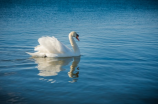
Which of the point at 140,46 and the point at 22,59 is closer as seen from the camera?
the point at 22,59

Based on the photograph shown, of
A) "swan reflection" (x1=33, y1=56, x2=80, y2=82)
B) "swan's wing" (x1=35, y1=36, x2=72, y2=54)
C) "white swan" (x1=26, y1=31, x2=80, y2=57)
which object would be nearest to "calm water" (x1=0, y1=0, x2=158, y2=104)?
"swan reflection" (x1=33, y1=56, x2=80, y2=82)

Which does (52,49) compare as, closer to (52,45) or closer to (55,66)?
(52,45)

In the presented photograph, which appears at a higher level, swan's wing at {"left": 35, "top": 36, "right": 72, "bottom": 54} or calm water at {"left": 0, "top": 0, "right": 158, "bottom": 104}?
swan's wing at {"left": 35, "top": 36, "right": 72, "bottom": 54}

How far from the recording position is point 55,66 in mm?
10164

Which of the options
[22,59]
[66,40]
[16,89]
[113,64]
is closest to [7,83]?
[16,89]

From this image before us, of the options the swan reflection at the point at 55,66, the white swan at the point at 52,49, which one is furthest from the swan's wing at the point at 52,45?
the swan reflection at the point at 55,66

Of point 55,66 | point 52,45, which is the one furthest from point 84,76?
point 52,45

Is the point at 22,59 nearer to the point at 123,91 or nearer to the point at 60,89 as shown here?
the point at 60,89

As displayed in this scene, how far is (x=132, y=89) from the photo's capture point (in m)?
7.39

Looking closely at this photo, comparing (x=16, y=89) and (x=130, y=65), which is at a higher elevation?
(x=130, y=65)

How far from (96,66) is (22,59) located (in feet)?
12.9

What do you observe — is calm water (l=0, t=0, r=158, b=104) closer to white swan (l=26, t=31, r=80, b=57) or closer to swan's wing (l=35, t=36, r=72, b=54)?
white swan (l=26, t=31, r=80, b=57)

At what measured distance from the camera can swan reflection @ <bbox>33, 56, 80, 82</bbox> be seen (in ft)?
29.7

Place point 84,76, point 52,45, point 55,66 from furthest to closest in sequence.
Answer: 1. point 52,45
2. point 55,66
3. point 84,76
